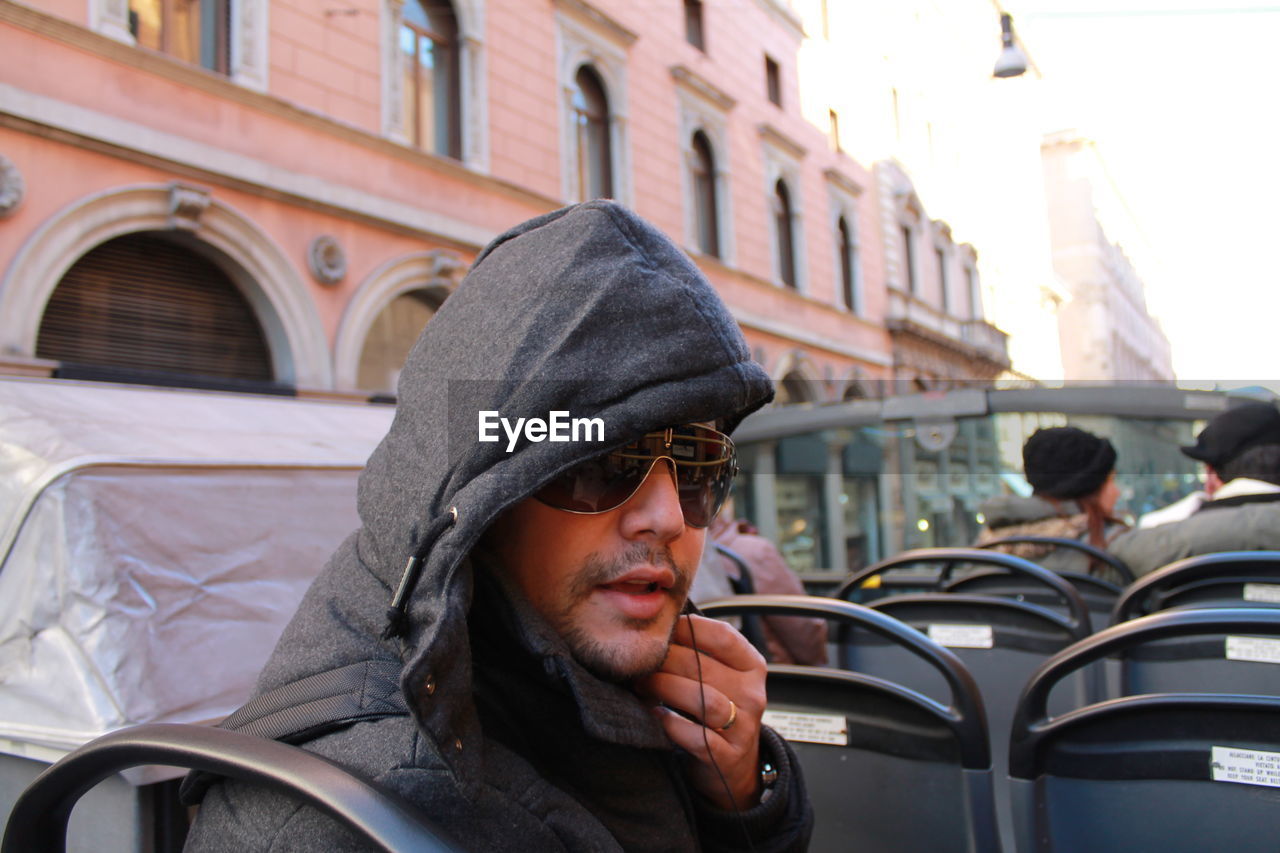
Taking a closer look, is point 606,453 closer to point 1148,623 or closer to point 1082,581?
point 1148,623

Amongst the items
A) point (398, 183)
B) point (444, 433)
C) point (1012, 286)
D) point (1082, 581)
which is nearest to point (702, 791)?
point (444, 433)

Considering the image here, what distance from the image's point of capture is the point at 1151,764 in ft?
5.31

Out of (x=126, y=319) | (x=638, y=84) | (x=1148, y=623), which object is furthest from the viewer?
(x=638, y=84)

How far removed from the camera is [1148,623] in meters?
1.67

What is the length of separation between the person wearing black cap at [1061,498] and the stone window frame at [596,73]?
30.1 feet

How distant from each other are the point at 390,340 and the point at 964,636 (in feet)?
28.4

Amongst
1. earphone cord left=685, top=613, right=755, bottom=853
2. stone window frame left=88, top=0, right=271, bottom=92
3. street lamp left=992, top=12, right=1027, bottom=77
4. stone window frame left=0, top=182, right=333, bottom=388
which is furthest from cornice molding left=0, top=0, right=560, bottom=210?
earphone cord left=685, top=613, right=755, bottom=853

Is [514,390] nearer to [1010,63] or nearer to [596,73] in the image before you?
[1010,63]

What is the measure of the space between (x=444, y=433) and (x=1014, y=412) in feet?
20.9

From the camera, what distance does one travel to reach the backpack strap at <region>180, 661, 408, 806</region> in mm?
1082

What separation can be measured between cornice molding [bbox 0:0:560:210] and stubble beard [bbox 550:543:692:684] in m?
7.70

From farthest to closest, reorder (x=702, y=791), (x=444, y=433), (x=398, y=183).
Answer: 1. (x=398, y=183)
2. (x=702, y=791)
3. (x=444, y=433)

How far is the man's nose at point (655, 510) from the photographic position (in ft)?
4.33

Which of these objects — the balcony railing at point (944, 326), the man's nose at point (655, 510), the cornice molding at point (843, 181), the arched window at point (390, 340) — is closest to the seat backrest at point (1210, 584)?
the man's nose at point (655, 510)
